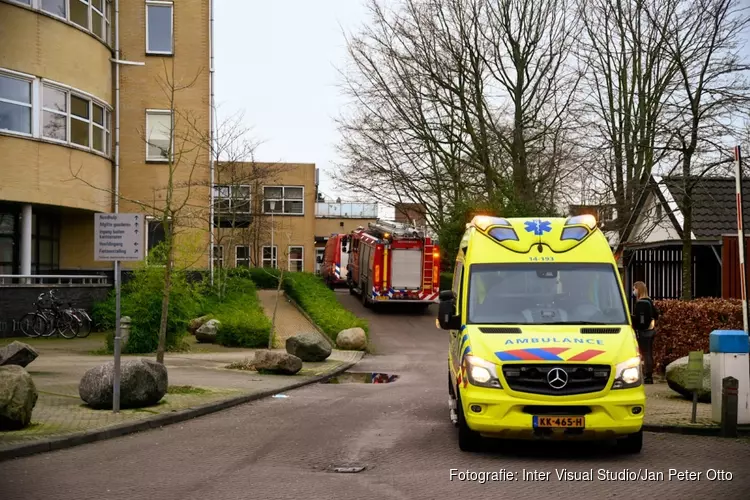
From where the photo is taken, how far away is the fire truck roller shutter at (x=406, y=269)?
116 ft

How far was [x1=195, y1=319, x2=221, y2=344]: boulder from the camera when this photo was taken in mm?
25781

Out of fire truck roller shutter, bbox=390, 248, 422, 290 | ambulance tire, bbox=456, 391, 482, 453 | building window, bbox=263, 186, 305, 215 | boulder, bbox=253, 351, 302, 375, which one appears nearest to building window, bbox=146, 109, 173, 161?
fire truck roller shutter, bbox=390, 248, 422, 290

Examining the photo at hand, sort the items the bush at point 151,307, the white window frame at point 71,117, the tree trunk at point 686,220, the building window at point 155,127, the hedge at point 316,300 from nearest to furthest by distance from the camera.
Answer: the tree trunk at point 686,220 < the bush at point 151,307 < the white window frame at point 71,117 < the hedge at point 316,300 < the building window at point 155,127

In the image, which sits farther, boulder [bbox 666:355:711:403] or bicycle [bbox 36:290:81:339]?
bicycle [bbox 36:290:81:339]

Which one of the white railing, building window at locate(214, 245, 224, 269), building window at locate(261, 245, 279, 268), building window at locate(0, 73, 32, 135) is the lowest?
the white railing

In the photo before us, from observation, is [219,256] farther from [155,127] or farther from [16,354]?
[16,354]

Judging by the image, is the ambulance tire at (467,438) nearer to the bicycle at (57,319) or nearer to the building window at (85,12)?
the bicycle at (57,319)

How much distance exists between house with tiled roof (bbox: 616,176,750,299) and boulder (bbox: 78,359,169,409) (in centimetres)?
1209

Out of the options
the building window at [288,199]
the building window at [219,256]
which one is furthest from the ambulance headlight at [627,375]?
the building window at [288,199]

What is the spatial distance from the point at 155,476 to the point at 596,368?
448cm

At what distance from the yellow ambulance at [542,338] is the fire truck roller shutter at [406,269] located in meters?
23.5

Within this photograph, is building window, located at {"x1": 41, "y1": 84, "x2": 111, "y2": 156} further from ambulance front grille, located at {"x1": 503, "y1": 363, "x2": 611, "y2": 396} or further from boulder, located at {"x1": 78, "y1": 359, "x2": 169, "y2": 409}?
ambulance front grille, located at {"x1": 503, "y1": 363, "x2": 611, "y2": 396}

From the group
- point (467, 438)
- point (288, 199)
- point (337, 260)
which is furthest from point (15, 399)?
point (288, 199)

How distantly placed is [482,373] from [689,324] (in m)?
8.39
